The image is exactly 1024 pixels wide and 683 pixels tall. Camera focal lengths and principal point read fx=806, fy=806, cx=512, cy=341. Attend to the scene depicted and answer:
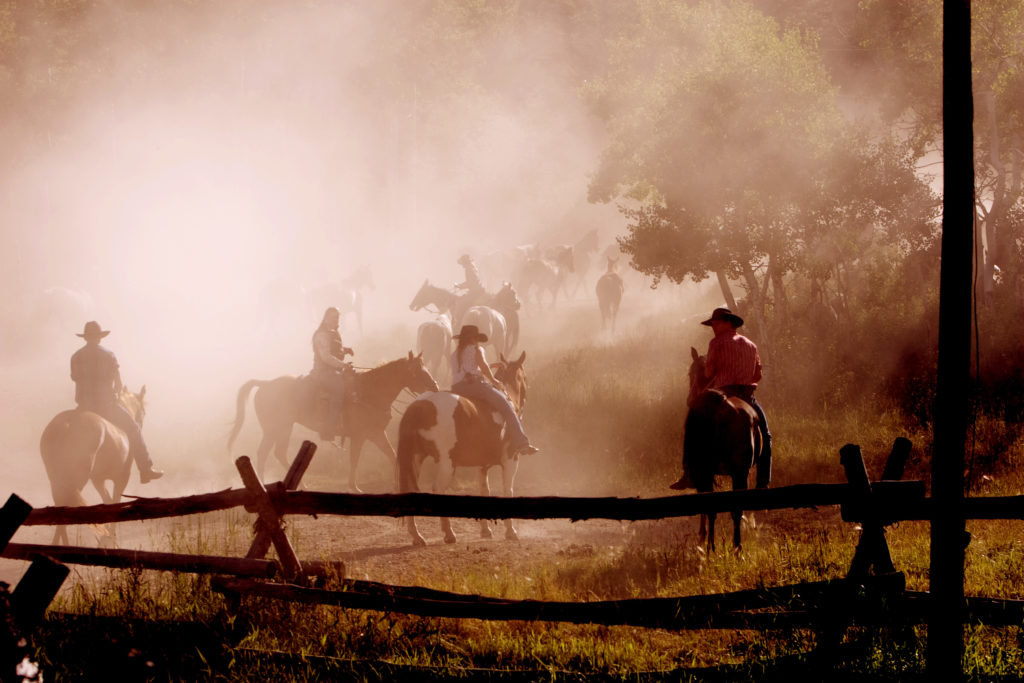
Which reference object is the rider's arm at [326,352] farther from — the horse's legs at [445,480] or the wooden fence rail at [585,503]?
the wooden fence rail at [585,503]

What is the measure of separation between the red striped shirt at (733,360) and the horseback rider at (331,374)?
7071 millimetres

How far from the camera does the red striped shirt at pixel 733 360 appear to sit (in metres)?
10.4

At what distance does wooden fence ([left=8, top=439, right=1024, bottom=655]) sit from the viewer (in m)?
5.66

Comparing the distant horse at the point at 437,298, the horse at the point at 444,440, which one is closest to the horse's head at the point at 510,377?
the horse at the point at 444,440

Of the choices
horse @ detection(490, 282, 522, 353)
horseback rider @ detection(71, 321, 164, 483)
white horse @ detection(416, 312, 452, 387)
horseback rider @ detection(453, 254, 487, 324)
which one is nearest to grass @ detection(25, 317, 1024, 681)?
horseback rider @ detection(71, 321, 164, 483)

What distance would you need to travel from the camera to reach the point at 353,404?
14.8m

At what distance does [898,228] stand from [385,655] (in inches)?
734

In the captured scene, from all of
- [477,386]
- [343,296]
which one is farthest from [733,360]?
[343,296]

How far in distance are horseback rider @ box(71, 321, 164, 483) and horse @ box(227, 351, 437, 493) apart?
2327 millimetres

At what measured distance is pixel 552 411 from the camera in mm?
18641

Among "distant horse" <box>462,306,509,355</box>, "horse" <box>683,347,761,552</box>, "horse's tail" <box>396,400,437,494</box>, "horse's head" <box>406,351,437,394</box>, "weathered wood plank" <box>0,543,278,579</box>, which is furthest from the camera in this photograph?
"distant horse" <box>462,306,509,355</box>

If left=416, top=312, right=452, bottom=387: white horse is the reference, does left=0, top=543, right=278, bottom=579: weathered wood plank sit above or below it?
below

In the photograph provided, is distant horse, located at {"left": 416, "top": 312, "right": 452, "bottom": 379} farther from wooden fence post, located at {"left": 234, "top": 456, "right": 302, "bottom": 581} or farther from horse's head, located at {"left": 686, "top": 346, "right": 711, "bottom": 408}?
wooden fence post, located at {"left": 234, "top": 456, "right": 302, "bottom": 581}

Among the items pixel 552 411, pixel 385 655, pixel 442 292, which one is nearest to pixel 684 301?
pixel 442 292
